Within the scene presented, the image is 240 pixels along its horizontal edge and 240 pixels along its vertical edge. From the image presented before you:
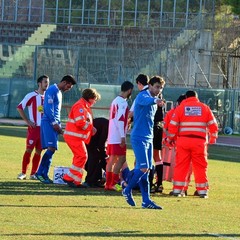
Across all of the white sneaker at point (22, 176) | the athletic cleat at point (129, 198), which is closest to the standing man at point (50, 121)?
the white sneaker at point (22, 176)

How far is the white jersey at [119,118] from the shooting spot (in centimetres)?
1775

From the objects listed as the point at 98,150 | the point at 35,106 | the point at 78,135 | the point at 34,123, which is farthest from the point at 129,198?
the point at 35,106

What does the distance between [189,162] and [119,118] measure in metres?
1.43

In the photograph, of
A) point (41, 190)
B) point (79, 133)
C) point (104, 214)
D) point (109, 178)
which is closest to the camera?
point (104, 214)

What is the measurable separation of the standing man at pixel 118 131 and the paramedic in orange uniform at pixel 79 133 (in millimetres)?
442

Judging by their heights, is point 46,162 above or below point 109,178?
above

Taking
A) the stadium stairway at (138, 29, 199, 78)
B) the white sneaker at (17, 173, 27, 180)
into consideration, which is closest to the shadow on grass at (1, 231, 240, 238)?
the white sneaker at (17, 173, 27, 180)

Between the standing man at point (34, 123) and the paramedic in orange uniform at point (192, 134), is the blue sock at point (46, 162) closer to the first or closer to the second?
the standing man at point (34, 123)

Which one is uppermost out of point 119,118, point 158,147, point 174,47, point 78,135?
point 174,47

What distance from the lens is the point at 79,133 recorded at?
720 inches

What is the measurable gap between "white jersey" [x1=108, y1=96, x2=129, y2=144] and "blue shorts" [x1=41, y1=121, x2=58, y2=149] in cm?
157

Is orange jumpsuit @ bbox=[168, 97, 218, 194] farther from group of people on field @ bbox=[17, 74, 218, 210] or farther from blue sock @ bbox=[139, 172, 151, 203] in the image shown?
blue sock @ bbox=[139, 172, 151, 203]

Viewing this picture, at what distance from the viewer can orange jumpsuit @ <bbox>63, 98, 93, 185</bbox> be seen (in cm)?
1817

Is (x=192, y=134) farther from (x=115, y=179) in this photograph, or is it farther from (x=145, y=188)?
(x=145, y=188)
